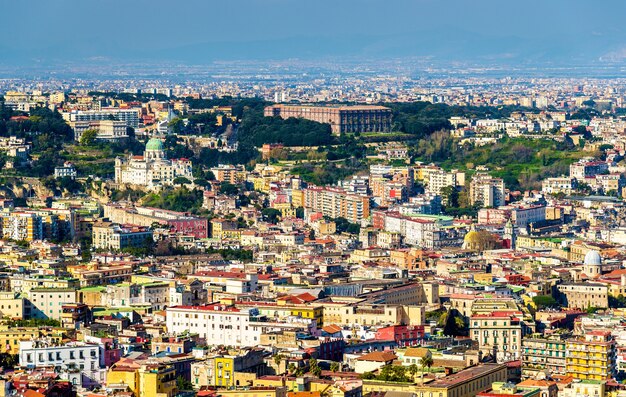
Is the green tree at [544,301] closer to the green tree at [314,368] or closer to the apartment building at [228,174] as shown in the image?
the green tree at [314,368]

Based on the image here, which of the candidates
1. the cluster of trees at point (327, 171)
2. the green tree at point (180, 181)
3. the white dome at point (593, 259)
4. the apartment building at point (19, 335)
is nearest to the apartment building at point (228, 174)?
the green tree at point (180, 181)

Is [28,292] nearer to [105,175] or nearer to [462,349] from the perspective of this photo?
[462,349]

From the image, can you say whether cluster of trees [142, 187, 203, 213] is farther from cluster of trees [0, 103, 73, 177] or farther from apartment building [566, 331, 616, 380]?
apartment building [566, 331, 616, 380]

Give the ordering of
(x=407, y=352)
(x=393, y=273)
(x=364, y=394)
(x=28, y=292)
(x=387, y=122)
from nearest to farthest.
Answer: (x=364, y=394) → (x=407, y=352) → (x=28, y=292) → (x=393, y=273) → (x=387, y=122)

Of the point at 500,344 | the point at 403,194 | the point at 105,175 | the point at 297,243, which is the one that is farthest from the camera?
the point at 105,175

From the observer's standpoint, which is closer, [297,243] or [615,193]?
[297,243]

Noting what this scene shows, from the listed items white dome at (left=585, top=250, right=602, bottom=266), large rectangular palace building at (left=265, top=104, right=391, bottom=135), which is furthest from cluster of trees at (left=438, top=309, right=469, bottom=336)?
large rectangular palace building at (left=265, top=104, right=391, bottom=135)

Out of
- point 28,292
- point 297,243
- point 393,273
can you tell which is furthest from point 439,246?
point 28,292
